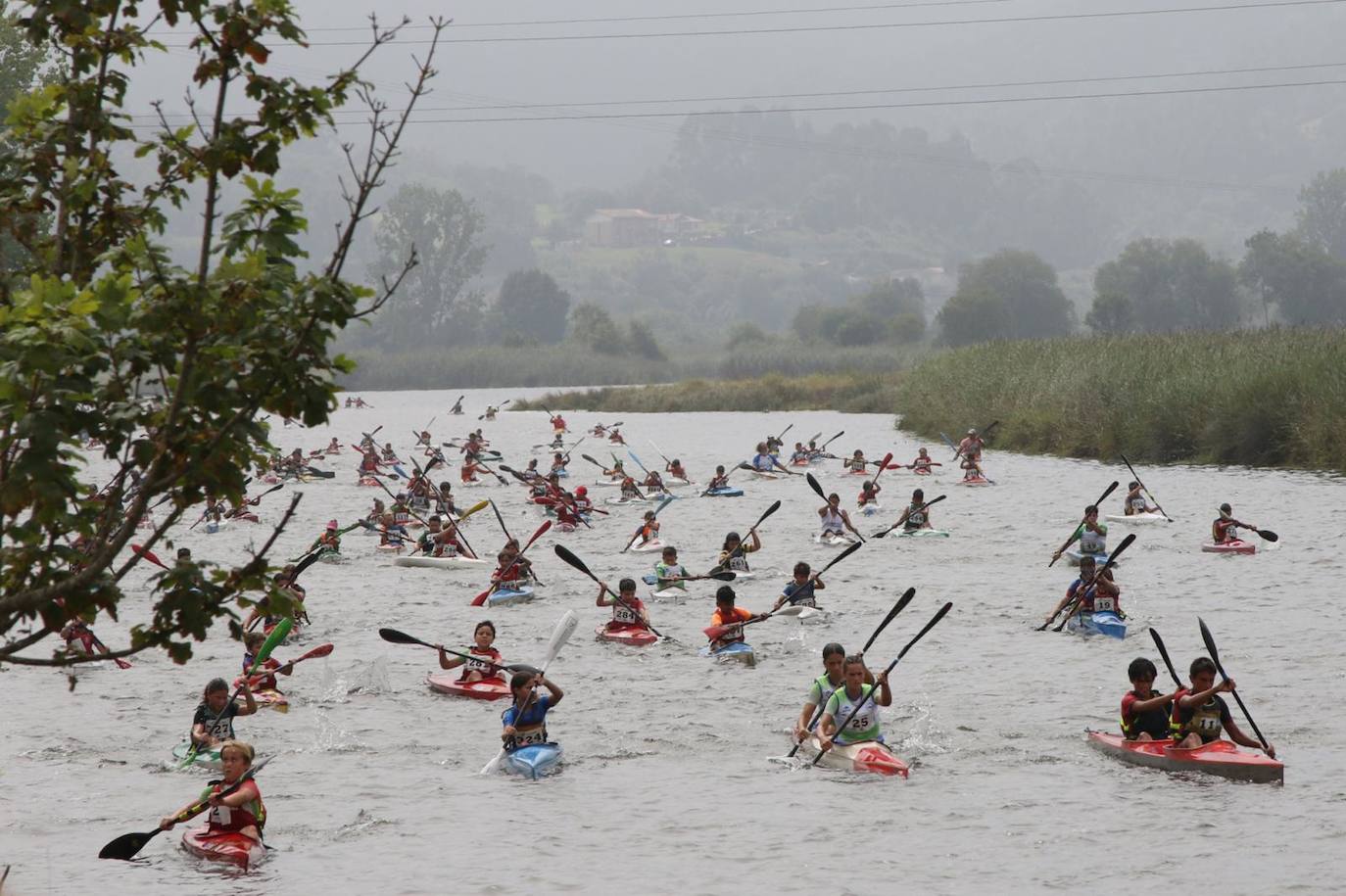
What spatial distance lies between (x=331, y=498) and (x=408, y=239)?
11579 centimetres

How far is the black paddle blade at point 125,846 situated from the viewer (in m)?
10.5

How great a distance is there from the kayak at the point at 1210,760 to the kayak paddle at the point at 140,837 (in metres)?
6.84

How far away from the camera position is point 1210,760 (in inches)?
476

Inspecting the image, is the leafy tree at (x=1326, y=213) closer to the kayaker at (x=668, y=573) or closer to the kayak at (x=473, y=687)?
the kayaker at (x=668, y=573)

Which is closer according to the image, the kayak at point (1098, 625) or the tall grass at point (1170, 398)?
the kayak at point (1098, 625)

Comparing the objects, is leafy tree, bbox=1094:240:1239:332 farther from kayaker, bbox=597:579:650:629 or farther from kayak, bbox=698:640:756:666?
kayak, bbox=698:640:756:666

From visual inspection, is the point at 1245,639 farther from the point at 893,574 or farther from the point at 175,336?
the point at 175,336

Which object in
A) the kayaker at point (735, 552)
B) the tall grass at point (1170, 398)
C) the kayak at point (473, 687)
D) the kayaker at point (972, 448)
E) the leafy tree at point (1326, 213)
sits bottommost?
the kayak at point (473, 687)

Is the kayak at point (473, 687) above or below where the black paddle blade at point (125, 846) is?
above

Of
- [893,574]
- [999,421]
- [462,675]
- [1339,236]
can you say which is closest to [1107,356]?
[999,421]

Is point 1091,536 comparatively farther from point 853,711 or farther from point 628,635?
point 853,711

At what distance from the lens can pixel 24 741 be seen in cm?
1436

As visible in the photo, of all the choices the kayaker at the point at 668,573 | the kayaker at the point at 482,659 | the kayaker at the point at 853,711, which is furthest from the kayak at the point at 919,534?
the kayaker at the point at 853,711

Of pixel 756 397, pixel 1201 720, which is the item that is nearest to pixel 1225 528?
pixel 1201 720
